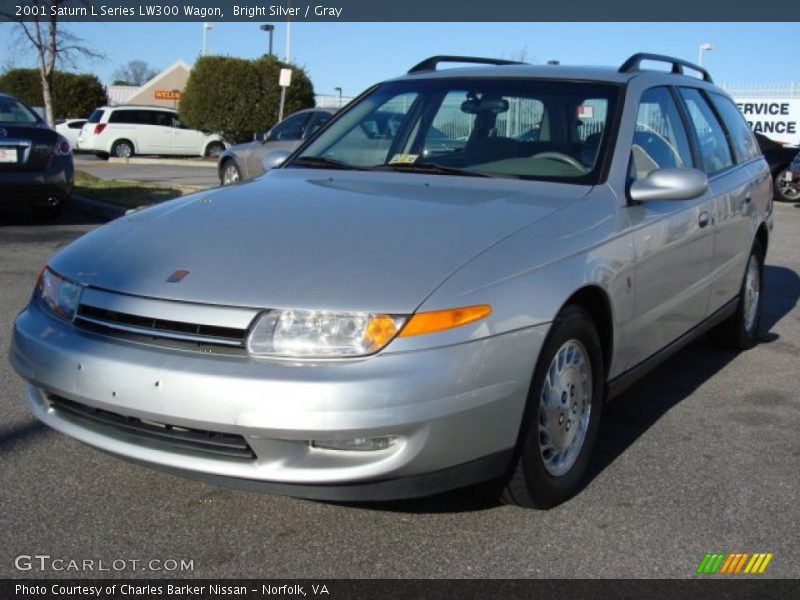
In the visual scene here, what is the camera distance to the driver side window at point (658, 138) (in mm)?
4207

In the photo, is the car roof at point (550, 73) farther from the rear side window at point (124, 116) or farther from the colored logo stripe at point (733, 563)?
the rear side window at point (124, 116)

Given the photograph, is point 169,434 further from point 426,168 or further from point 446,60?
point 446,60

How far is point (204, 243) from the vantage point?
3246 millimetres

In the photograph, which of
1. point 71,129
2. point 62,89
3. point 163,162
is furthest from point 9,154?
point 62,89

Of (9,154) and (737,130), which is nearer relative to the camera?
(737,130)

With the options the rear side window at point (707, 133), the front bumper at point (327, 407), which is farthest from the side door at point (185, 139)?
the front bumper at point (327, 407)

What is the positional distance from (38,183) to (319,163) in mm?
6234

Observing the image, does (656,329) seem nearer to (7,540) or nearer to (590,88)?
(590,88)

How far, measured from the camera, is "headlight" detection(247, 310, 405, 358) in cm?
277

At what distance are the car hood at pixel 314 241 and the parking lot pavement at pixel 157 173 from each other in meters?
13.9

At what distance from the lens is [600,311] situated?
11.9ft

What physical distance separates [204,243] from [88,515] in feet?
3.39

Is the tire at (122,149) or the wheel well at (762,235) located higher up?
the wheel well at (762,235)

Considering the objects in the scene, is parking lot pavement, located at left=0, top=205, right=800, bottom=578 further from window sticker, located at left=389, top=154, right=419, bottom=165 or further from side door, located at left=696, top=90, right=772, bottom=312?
window sticker, located at left=389, top=154, right=419, bottom=165
